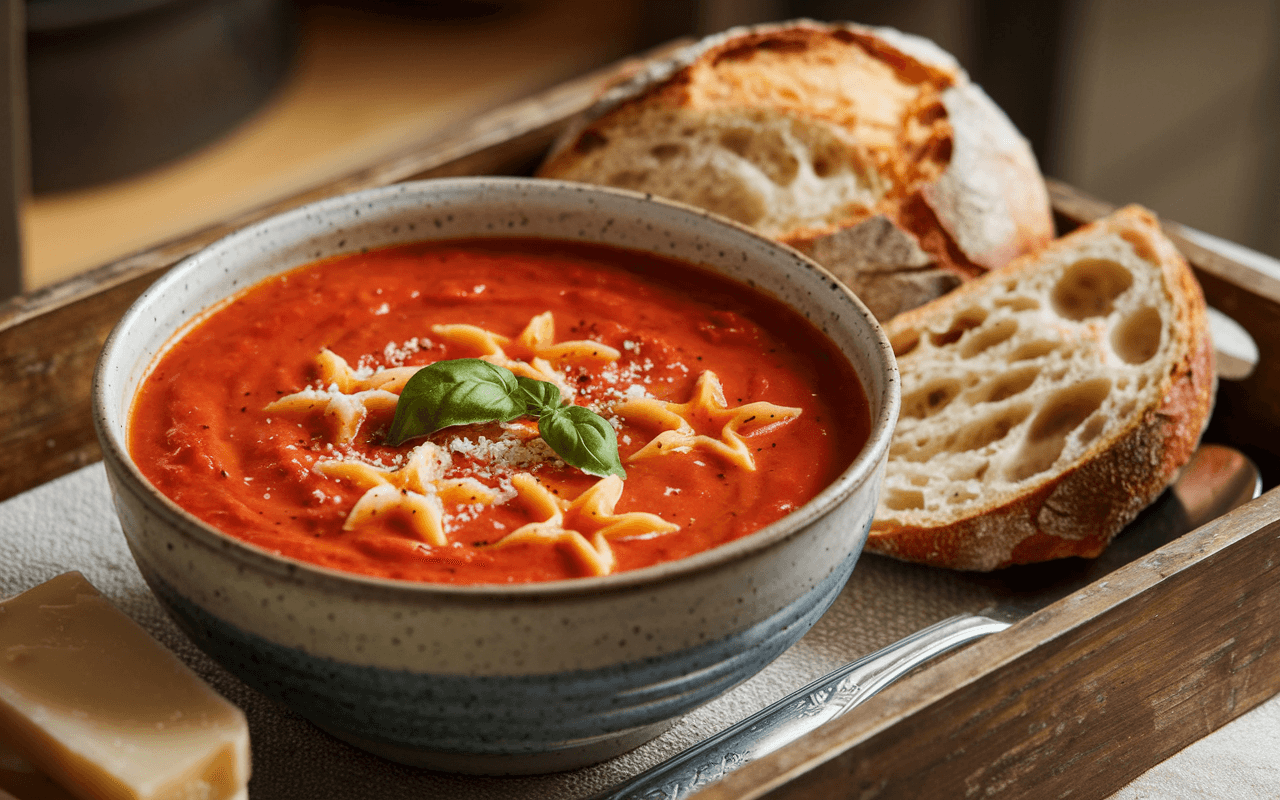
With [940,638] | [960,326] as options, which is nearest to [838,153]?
[960,326]

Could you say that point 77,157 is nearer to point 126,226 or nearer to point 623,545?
point 126,226

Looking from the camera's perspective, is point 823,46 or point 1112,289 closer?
point 1112,289

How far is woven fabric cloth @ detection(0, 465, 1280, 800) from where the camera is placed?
152 centimetres

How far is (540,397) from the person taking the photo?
1.60 m

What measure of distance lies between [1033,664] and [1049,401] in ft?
2.57

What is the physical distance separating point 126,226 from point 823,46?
3152 millimetres

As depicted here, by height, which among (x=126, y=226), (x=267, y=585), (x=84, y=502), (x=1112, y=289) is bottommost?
(x=126, y=226)

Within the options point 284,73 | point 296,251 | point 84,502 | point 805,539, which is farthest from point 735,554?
point 284,73

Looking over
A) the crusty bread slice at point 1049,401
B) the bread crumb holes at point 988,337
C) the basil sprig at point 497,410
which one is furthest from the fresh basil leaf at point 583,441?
the bread crumb holes at point 988,337

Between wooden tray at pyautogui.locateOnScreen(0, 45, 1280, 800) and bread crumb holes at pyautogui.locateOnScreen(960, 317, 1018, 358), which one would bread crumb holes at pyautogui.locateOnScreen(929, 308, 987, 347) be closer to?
bread crumb holes at pyautogui.locateOnScreen(960, 317, 1018, 358)

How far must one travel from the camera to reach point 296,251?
6.42 ft

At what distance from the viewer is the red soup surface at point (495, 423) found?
56.2 inches

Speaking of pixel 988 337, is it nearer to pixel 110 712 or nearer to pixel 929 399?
pixel 929 399

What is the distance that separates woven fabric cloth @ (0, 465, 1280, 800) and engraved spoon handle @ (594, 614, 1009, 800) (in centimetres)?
10
